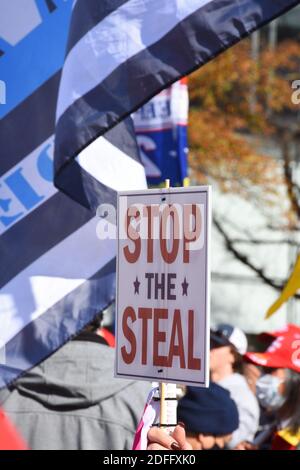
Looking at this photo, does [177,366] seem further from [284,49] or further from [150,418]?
[284,49]

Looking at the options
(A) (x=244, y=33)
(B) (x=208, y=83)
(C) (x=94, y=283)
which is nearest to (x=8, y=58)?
(C) (x=94, y=283)

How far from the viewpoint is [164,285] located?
10.9 feet

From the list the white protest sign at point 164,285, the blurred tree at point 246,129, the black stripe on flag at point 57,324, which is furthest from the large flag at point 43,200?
the blurred tree at point 246,129

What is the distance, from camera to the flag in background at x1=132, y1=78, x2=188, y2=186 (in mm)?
6910

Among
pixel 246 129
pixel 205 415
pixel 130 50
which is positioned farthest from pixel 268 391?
pixel 246 129

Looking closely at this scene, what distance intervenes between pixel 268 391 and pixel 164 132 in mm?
2127

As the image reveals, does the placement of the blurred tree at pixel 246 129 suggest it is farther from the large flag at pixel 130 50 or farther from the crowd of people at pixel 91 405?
the large flag at pixel 130 50

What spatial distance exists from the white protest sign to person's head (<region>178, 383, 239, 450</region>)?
1219 millimetres

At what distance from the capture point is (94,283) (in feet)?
15.3

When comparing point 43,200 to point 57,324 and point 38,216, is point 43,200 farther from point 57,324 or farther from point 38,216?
point 57,324

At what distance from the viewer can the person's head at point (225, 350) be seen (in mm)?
5625

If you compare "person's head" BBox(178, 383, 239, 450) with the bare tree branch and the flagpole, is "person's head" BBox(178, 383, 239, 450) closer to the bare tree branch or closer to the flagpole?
the flagpole

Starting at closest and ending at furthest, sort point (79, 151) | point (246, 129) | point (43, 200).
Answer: point (79, 151) < point (43, 200) < point (246, 129)

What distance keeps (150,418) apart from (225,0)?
153cm
